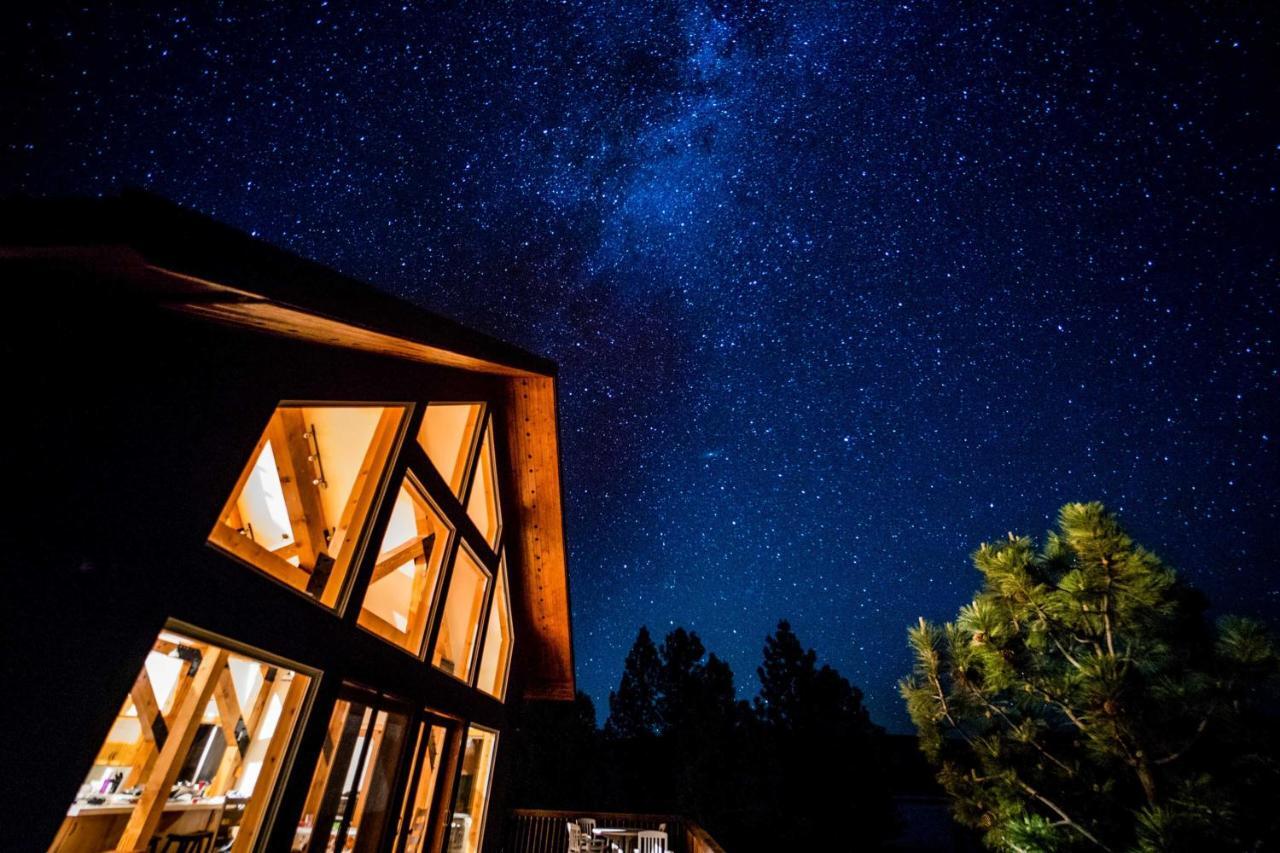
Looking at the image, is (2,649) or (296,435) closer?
(2,649)

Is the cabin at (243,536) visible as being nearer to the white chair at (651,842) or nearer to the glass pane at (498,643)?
the glass pane at (498,643)

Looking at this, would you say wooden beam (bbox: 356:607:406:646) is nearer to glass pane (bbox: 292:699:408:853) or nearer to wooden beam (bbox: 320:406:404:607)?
wooden beam (bbox: 320:406:404:607)

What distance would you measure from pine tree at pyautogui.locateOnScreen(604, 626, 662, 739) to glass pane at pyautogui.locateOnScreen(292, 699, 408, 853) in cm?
2926

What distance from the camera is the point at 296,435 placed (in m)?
5.74

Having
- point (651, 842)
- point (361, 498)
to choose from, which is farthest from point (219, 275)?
point (651, 842)

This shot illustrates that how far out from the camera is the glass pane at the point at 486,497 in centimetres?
787

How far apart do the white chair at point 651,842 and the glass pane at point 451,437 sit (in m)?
7.91

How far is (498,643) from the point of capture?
907 centimetres

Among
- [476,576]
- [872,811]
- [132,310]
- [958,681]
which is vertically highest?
[476,576]

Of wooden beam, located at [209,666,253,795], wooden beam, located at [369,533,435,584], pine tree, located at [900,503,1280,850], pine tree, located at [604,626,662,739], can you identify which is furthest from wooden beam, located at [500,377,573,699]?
pine tree, located at [604,626,662,739]

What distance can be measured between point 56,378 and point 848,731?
95.9 feet

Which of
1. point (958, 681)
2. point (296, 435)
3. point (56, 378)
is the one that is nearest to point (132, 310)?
point (56, 378)

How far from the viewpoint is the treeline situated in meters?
21.6

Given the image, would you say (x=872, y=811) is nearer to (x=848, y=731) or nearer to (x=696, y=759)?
(x=848, y=731)
